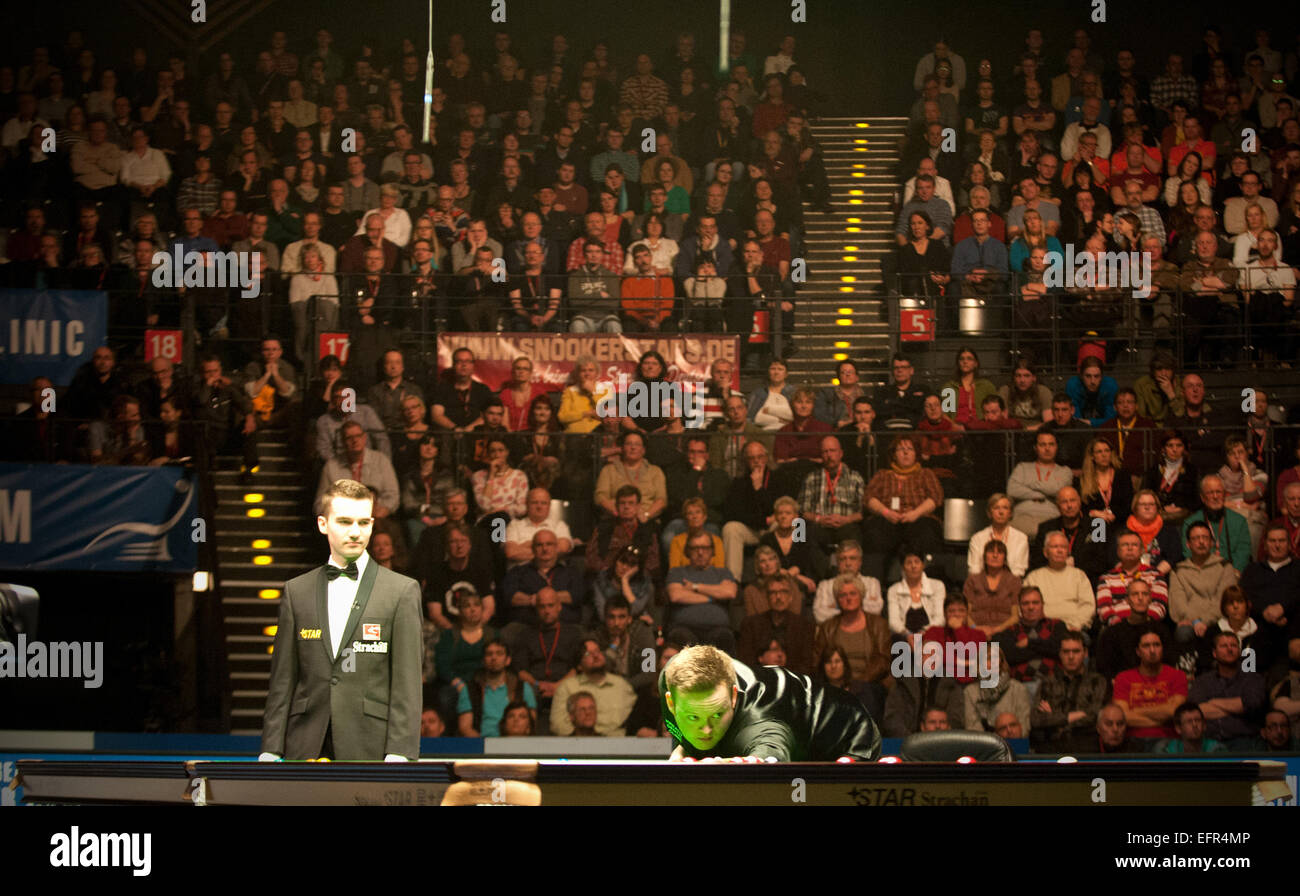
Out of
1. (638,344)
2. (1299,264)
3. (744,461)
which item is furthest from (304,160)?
(1299,264)

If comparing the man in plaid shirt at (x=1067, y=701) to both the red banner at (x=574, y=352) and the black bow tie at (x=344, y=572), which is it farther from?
the black bow tie at (x=344, y=572)

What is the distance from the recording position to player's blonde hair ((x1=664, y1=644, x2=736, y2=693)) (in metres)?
4.59

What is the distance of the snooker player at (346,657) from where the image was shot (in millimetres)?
5641

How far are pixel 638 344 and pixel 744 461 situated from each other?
4.66 ft

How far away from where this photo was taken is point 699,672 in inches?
181

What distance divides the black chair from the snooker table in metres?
1.08

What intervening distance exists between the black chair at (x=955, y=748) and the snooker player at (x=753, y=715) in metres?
0.18

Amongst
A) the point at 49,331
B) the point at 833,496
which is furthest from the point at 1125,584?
the point at 49,331

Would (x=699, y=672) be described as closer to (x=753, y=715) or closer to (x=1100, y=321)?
(x=753, y=715)

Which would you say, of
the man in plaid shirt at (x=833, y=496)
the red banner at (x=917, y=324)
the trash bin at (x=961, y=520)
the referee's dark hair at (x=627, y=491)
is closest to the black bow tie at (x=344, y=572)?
the referee's dark hair at (x=627, y=491)
